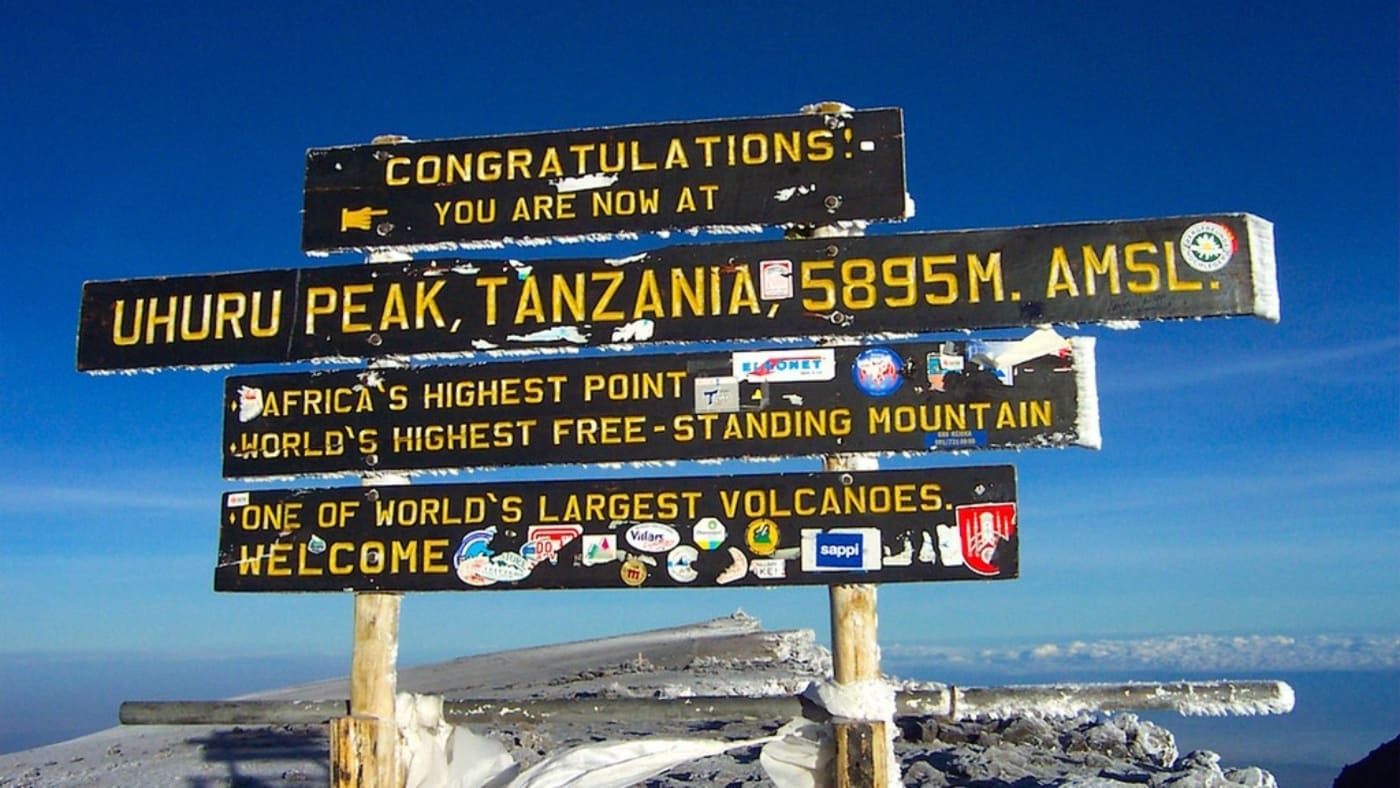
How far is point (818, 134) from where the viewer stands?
5.57 m

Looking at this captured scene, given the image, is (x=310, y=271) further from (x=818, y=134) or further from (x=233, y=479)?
(x=818, y=134)

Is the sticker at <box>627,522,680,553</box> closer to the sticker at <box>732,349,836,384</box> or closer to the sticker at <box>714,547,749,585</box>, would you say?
the sticker at <box>714,547,749,585</box>

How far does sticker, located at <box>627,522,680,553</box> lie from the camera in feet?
17.3

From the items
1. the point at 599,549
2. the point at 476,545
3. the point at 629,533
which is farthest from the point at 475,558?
the point at 629,533

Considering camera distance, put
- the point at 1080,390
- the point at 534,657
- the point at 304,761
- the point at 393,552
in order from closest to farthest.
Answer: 1. the point at 1080,390
2. the point at 393,552
3. the point at 304,761
4. the point at 534,657

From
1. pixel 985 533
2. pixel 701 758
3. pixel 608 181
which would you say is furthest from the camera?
pixel 701 758

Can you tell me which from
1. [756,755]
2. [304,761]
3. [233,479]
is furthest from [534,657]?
[233,479]

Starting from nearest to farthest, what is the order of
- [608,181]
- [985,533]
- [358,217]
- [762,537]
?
[985,533] → [762,537] → [608,181] → [358,217]

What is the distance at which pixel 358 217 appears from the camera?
5969 millimetres

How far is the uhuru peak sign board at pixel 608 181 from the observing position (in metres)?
5.54

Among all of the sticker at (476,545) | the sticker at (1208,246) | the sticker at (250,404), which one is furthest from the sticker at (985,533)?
the sticker at (250,404)

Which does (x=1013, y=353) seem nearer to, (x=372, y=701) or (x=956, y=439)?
(x=956, y=439)

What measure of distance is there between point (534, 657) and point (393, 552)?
20281 millimetres

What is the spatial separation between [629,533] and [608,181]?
1.76 m
